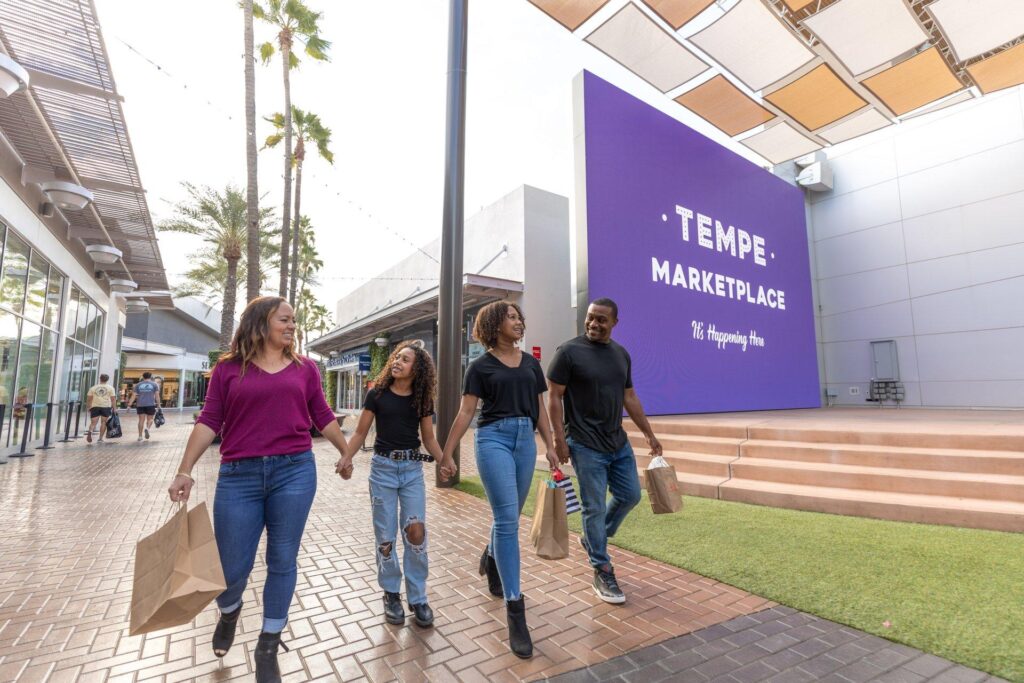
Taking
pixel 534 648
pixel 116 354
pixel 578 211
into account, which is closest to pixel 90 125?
pixel 578 211

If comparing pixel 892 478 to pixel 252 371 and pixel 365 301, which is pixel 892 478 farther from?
pixel 365 301

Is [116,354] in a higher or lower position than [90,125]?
lower

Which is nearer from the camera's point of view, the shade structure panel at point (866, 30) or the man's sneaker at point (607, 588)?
the man's sneaker at point (607, 588)

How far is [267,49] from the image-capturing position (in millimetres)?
15023

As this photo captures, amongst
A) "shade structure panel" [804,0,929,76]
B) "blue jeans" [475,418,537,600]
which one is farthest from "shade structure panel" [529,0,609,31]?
"blue jeans" [475,418,537,600]

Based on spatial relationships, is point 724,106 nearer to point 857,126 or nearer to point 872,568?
point 857,126

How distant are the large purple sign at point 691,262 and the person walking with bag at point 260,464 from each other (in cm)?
656

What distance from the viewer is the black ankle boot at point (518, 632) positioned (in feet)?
7.70

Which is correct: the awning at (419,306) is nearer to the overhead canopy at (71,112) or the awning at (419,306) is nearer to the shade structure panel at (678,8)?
the overhead canopy at (71,112)

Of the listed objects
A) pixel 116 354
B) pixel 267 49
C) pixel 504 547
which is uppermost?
pixel 267 49

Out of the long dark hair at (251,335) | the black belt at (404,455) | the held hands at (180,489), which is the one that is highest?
the long dark hair at (251,335)

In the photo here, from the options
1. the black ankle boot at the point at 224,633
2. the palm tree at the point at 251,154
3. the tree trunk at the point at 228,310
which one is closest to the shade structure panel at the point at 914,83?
the black ankle boot at the point at 224,633

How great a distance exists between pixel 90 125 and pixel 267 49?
939 cm

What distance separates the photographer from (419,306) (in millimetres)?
15516
